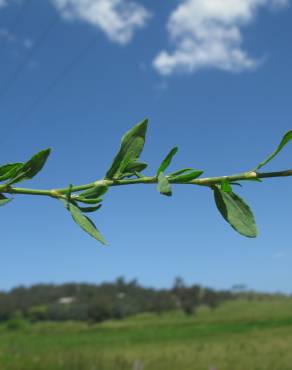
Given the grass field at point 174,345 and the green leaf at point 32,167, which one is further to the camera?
the grass field at point 174,345

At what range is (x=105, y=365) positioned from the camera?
10.4 meters

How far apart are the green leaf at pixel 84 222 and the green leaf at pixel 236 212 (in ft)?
0.18

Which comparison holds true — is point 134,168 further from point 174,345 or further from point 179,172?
point 174,345

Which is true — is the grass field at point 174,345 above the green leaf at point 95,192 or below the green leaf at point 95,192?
below

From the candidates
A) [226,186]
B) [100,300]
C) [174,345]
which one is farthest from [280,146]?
[100,300]

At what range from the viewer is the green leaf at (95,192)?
0.84 feet

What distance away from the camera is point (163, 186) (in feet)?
0.76

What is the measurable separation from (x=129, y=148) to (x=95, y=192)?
3cm

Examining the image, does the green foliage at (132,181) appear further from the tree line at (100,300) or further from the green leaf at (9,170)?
the tree line at (100,300)

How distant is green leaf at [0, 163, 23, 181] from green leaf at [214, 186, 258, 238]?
0.09m

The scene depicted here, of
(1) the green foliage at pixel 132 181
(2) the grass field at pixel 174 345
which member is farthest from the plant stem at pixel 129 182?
(2) the grass field at pixel 174 345

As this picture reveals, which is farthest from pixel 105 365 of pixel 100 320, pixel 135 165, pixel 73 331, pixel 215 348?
pixel 100 320

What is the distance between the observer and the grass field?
10.7 metres

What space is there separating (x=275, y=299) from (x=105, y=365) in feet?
89.4
